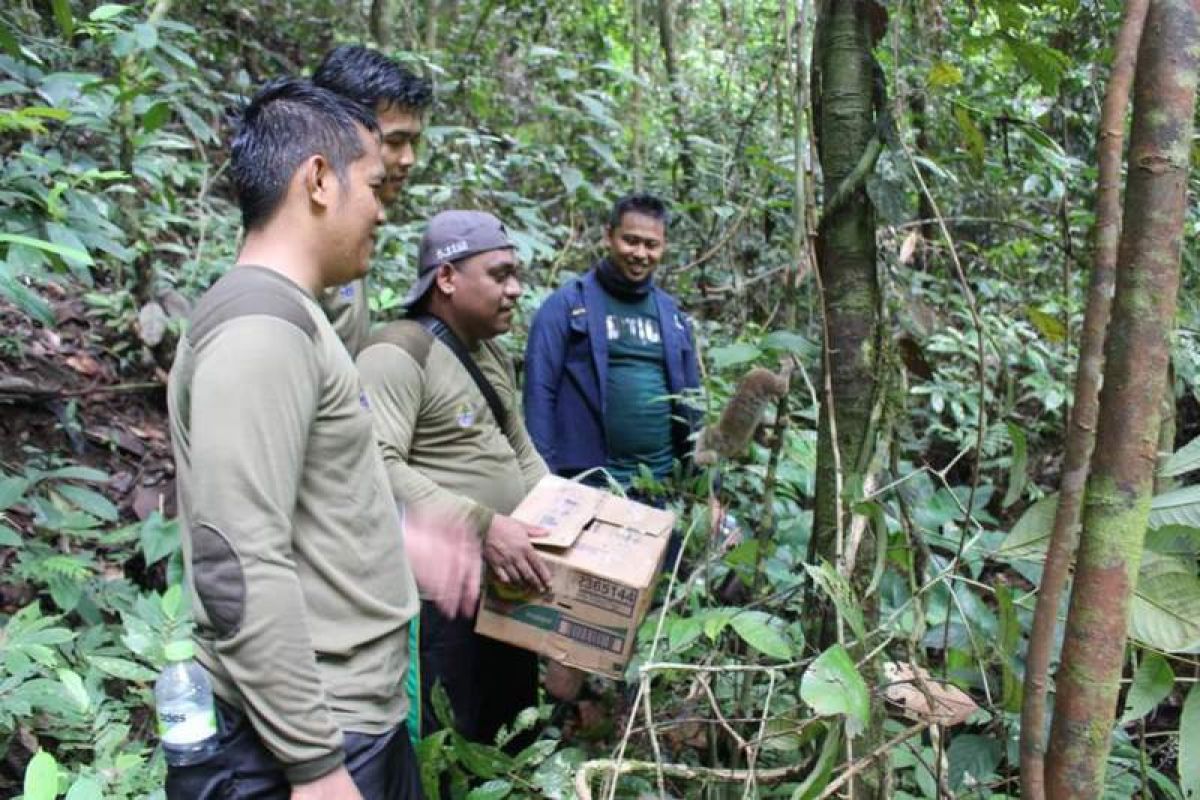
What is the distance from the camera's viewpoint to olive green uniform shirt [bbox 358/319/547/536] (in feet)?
8.02

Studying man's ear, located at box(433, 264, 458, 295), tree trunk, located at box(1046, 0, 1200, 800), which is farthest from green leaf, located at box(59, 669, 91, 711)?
tree trunk, located at box(1046, 0, 1200, 800)

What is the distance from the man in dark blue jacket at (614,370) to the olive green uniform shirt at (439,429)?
33.8 inches

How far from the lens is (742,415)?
7.20 ft

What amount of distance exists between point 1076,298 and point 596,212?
10.2ft

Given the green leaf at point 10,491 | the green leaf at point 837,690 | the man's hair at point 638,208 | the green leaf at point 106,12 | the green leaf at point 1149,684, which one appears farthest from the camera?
the man's hair at point 638,208

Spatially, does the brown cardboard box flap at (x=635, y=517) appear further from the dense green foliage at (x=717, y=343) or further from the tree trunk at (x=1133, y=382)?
the tree trunk at (x=1133, y=382)

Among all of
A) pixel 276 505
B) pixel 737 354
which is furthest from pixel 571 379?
pixel 276 505

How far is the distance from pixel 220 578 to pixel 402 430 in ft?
3.58

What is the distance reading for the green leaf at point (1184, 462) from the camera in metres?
1.27

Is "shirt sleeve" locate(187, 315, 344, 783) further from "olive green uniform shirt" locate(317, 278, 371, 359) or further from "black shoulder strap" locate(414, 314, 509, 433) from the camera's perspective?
"black shoulder strap" locate(414, 314, 509, 433)

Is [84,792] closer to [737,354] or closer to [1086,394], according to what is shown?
[737,354]

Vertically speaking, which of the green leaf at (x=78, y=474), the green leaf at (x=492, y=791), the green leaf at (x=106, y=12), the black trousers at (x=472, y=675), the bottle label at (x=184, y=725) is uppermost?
the green leaf at (x=106, y=12)

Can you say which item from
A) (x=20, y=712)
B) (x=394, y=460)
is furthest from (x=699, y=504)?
(x=20, y=712)

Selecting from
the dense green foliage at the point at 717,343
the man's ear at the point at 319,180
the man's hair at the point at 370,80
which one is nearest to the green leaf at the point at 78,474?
the dense green foliage at the point at 717,343
